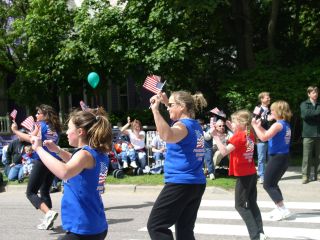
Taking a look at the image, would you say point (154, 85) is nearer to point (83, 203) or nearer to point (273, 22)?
point (83, 203)

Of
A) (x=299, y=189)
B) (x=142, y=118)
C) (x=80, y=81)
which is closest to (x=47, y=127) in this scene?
(x=299, y=189)

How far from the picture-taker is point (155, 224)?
4.76 metres

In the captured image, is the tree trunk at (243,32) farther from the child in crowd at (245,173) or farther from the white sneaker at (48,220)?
the white sneaker at (48,220)

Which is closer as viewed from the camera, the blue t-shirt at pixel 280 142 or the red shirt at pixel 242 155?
the red shirt at pixel 242 155

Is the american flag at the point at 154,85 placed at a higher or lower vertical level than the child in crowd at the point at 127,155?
higher

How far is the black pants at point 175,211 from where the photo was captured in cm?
476

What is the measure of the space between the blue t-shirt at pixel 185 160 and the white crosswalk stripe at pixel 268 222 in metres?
2.51

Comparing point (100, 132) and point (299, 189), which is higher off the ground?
point (100, 132)

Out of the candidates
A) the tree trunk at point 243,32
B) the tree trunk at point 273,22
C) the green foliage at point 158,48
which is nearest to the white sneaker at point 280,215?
the green foliage at point 158,48

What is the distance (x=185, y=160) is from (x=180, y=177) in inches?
6.7

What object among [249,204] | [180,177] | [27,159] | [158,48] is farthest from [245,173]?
[158,48]

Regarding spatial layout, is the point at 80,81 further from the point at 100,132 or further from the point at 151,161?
the point at 100,132

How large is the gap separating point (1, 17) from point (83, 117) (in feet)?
53.7

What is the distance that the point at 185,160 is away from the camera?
4.88m
